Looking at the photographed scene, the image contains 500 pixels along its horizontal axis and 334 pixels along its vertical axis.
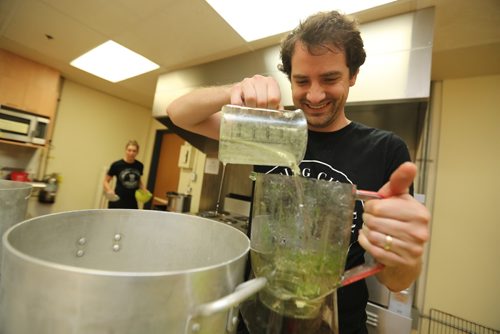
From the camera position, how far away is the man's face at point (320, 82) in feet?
2.15

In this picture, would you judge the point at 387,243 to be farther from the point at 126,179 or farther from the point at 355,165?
the point at 126,179

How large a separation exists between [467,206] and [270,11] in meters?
Result: 1.75

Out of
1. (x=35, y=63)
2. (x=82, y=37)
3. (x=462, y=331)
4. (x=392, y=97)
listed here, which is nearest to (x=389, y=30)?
(x=392, y=97)

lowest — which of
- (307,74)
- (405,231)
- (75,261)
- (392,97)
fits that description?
(75,261)

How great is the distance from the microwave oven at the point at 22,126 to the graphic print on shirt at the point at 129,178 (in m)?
1.03

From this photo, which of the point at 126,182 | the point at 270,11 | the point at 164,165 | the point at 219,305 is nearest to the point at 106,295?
the point at 219,305

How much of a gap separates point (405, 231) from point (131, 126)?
13.1 feet

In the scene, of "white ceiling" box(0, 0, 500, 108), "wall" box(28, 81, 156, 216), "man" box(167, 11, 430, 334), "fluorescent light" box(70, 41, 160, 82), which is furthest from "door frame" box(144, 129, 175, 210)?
"man" box(167, 11, 430, 334)

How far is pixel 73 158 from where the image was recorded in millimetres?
3139

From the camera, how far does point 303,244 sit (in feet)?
0.99

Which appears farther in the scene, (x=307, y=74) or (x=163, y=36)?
(x=163, y=36)

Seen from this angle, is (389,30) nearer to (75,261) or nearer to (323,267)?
(323,267)

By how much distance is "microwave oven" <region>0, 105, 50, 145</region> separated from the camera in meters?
2.38

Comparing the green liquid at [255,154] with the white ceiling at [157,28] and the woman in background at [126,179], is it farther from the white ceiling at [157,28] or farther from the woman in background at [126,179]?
the woman in background at [126,179]
